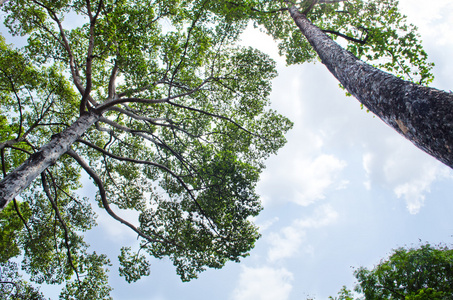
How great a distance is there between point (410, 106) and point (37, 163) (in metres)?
6.99

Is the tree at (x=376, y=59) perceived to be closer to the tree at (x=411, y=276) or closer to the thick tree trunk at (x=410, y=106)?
the thick tree trunk at (x=410, y=106)

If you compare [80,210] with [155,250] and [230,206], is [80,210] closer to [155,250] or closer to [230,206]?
[155,250]

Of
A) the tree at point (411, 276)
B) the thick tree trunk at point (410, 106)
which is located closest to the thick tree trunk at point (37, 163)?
the thick tree trunk at point (410, 106)

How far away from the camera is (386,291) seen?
10508 mm

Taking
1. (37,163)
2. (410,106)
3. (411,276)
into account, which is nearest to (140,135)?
(37,163)

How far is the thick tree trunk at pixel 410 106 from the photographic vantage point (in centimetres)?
163

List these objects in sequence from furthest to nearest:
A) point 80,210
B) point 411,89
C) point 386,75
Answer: point 80,210
point 386,75
point 411,89

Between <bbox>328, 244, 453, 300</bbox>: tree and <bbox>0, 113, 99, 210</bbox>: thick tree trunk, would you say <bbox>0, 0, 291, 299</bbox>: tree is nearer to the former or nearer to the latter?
<bbox>0, 113, 99, 210</bbox>: thick tree trunk

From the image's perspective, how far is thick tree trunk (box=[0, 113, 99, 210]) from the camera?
14.0ft

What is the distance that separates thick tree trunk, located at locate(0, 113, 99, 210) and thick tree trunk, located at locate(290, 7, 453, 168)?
667cm

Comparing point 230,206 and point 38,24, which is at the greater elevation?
point 38,24

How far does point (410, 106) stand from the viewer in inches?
77.9

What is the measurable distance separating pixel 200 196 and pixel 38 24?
9593 millimetres

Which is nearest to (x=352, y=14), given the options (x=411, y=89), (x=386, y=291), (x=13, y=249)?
(x=411, y=89)
